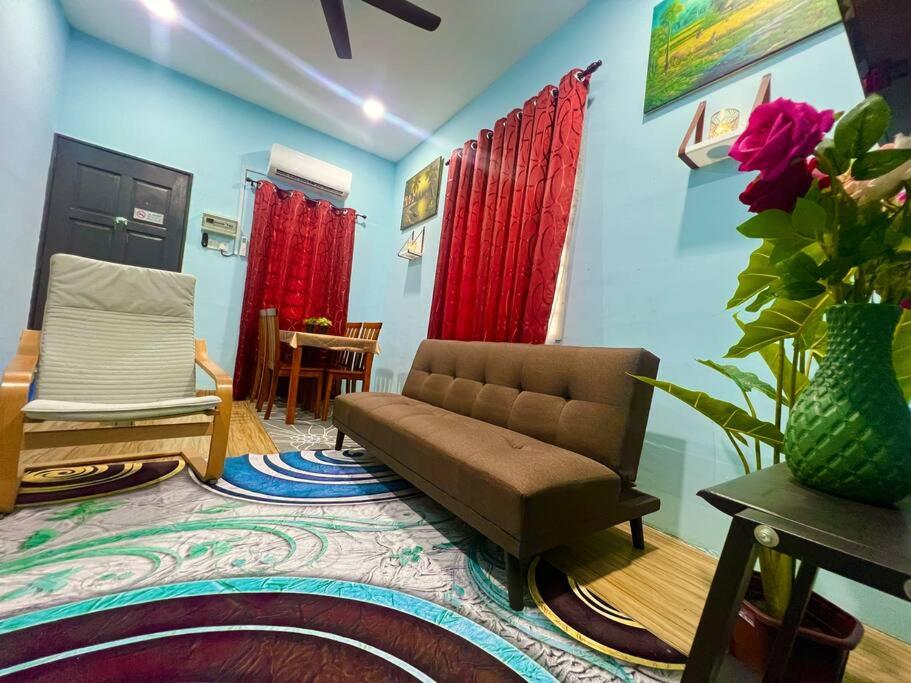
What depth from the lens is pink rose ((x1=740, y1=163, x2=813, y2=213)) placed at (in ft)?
1.70

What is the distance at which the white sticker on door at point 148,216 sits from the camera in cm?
316

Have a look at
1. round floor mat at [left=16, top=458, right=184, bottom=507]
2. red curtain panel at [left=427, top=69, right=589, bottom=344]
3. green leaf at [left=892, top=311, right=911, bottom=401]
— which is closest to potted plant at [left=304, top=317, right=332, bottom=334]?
red curtain panel at [left=427, top=69, right=589, bottom=344]

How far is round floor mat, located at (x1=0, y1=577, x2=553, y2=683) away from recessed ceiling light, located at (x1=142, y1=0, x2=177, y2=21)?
12.2 ft

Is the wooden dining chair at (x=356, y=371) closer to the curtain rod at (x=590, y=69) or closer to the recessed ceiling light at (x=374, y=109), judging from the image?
the recessed ceiling light at (x=374, y=109)

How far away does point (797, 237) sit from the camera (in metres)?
0.53

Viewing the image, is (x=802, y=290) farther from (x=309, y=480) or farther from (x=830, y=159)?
(x=309, y=480)

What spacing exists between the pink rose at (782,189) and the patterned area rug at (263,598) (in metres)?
1.01

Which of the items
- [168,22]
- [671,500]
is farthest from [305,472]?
[168,22]

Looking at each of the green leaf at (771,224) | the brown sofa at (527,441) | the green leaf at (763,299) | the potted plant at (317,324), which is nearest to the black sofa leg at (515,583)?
the brown sofa at (527,441)

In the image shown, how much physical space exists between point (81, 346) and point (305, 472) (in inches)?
47.3

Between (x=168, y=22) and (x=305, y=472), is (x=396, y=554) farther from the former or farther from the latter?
(x=168, y=22)

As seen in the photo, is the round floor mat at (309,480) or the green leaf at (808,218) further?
the round floor mat at (309,480)

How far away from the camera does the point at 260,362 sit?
11.0ft

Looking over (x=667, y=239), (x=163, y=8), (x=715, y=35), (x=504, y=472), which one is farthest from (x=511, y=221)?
(x=163, y=8)
